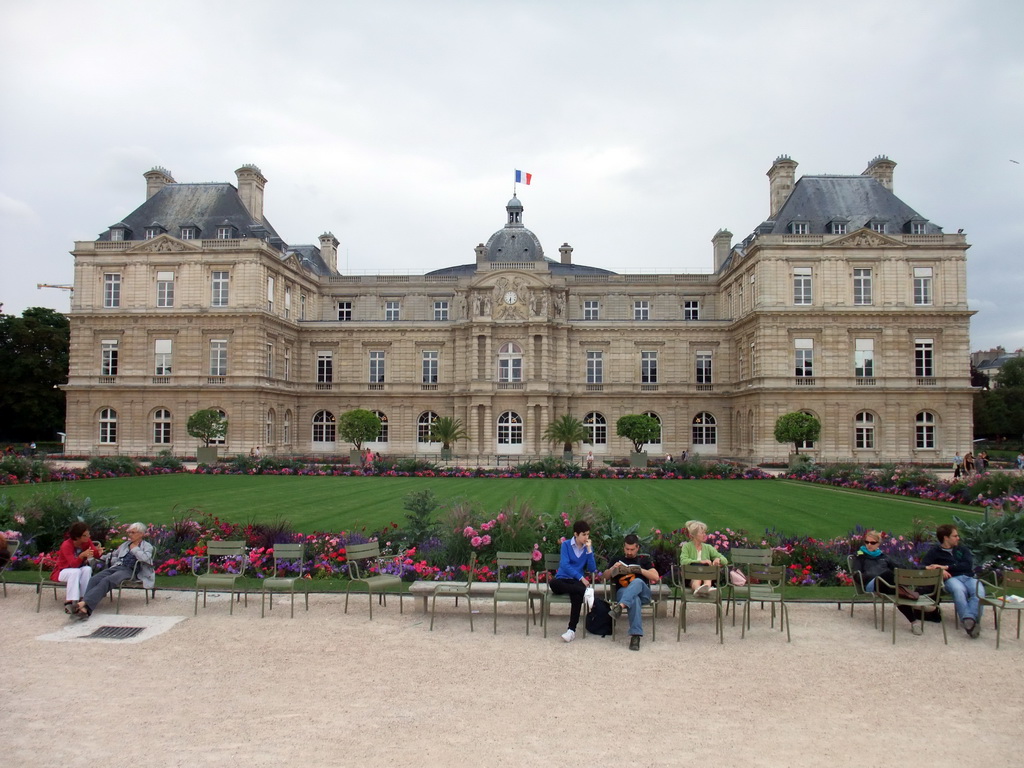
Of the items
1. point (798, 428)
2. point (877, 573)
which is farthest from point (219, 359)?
point (877, 573)

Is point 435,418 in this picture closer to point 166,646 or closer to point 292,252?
point 292,252

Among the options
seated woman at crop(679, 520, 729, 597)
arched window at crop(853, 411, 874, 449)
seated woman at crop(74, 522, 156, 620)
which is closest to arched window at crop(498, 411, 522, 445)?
arched window at crop(853, 411, 874, 449)

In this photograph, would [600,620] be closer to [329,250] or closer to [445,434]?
[445,434]

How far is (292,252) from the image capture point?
1800 inches

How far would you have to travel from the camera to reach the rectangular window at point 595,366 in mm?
46594

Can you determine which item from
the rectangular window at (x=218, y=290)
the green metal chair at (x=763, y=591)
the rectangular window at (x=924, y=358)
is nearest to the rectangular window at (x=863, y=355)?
the rectangular window at (x=924, y=358)

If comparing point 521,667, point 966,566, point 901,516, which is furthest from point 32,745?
point 901,516

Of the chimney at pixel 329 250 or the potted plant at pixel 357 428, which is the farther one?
the chimney at pixel 329 250

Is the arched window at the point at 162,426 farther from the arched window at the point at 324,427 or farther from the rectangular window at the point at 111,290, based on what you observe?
the arched window at the point at 324,427

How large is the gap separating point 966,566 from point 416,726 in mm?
7788

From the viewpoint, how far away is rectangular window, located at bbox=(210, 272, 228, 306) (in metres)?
41.0

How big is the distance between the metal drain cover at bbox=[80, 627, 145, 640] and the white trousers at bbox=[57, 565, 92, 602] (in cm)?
90

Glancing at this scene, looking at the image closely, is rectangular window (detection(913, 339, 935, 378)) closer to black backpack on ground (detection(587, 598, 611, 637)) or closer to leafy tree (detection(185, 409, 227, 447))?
black backpack on ground (detection(587, 598, 611, 637))

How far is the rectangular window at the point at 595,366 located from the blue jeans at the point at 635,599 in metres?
37.4
